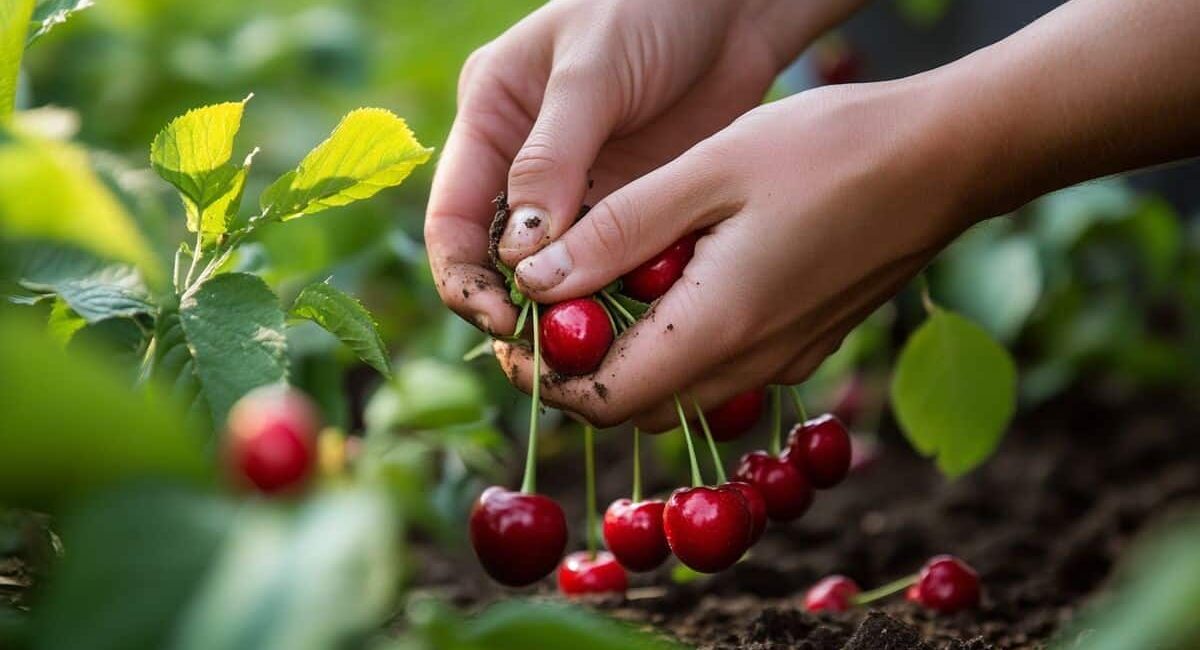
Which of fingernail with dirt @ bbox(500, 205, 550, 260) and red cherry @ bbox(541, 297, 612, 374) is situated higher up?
fingernail with dirt @ bbox(500, 205, 550, 260)

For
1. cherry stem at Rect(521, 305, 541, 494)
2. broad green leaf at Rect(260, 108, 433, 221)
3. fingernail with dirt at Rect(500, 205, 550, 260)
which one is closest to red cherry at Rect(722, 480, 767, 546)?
cherry stem at Rect(521, 305, 541, 494)

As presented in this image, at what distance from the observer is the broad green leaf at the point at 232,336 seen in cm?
116

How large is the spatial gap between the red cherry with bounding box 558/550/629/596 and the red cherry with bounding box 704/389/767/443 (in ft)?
0.88

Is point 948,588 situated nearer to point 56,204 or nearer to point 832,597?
point 832,597

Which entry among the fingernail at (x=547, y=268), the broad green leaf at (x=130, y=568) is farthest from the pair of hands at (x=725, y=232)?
the broad green leaf at (x=130, y=568)

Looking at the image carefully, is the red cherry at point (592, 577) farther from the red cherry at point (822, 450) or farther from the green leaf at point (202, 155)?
the green leaf at point (202, 155)

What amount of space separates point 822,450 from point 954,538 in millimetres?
1114

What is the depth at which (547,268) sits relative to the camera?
143cm

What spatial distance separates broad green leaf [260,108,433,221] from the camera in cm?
127

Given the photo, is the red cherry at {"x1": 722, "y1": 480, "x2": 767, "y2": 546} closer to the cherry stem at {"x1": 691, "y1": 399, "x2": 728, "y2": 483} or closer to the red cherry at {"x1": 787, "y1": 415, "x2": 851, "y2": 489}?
the cherry stem at {"x1": 691, "y1": 399, "x2": 728, "y2": 483}

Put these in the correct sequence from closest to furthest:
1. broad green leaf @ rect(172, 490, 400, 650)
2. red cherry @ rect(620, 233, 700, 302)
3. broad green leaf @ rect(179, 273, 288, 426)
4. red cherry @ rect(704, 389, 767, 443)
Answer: broad green leaf @ rect(172, 490, 400, 650), broad green leaf @ rect(179, 273, 288, 426), red cherry @ rect(620, 233, 700, 302), red cherry @ rect(704, 389, 767, 443)

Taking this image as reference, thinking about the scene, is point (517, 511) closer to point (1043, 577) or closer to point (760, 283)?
point (760, 283)

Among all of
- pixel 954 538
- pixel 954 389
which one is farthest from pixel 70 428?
pixel 954 538

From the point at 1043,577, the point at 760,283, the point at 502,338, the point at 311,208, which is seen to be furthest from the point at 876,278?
the point at 1043,577
